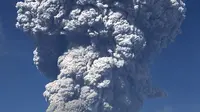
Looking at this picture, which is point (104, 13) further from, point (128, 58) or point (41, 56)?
point (41, 56)

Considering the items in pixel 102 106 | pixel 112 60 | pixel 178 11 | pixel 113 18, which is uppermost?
pixel 178 11

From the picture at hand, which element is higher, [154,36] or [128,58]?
[154,36]

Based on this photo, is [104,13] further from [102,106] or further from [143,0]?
[102,106]

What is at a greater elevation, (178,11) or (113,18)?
(178,11)

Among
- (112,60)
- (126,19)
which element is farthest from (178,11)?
(112,60)

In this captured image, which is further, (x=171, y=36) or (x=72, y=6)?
(x=171, y=36)

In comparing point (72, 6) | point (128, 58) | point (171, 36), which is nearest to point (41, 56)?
point (72, 6)
